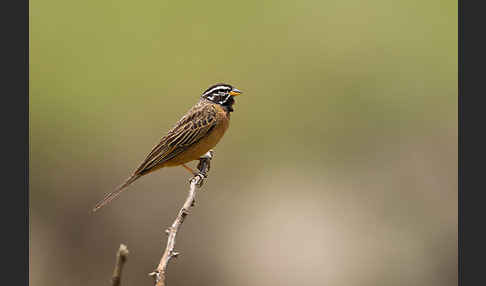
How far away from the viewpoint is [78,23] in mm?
14617

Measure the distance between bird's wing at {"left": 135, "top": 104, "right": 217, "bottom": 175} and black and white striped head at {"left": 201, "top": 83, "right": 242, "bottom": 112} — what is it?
136 millimetres

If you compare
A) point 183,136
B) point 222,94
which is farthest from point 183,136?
point 222,94

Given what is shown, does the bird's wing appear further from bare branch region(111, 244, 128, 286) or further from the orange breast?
bare branch region(111, 244, 128, 286)

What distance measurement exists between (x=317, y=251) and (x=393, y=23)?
7.06m

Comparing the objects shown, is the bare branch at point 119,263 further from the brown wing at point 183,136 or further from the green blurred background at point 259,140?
the green blurred background at point 259,140

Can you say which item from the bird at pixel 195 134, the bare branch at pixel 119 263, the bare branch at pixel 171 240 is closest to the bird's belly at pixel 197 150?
the bird at pixel 195 134

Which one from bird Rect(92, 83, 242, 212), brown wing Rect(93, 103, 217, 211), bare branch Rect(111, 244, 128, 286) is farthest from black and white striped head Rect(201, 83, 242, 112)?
bare branch Rect(111, 244, 128, 286)

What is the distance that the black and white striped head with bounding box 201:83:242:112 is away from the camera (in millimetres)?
8352

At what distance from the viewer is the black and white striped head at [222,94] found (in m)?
8.35

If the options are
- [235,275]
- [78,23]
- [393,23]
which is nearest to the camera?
[235,275]

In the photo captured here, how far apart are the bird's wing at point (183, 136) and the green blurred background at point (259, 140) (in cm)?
290

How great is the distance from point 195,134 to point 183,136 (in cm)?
15
